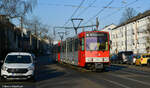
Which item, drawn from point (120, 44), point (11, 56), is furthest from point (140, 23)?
point (11, 56)

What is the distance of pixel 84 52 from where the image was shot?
2083 centimetres

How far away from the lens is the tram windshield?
68.8 ft

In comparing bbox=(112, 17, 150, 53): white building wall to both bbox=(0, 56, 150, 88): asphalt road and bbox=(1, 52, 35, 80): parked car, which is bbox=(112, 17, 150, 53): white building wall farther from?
bbox=(1, 52, 35, 80): parked car

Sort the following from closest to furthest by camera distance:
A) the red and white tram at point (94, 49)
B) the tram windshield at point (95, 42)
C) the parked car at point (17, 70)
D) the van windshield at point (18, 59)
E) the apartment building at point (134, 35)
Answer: the parked car at point (17, 70)
the van windshield at point (18, 59)
the red and white tram at point (94, 49)
the tram windshield at point (95, 42)
the apartment building at point (134, 35)

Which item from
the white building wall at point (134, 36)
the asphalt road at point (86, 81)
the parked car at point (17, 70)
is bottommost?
the asphalt road at point (86, 81)

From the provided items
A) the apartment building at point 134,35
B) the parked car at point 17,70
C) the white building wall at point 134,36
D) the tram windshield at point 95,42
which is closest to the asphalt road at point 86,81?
the parked car at point 17,70

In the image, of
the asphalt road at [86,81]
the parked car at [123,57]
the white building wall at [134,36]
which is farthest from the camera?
the white building wall at [134,36]

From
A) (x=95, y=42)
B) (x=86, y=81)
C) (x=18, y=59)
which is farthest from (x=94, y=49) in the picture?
(x=18, y=59)

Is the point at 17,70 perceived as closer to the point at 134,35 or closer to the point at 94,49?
the point at 94,49

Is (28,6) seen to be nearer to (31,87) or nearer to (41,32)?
(31,87)

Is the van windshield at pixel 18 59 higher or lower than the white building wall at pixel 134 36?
lower

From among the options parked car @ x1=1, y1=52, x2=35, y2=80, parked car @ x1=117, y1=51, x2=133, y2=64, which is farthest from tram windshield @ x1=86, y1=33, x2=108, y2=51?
parked car @ x1=117, y1=51, x2=133, y2=64

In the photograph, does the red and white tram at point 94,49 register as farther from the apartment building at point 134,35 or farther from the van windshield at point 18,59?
the apartment building at point 134,35

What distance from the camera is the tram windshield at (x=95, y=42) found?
826 inches
